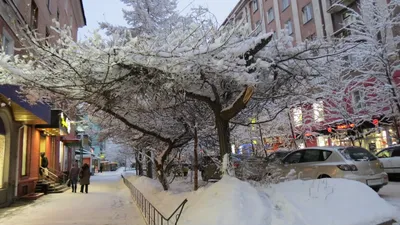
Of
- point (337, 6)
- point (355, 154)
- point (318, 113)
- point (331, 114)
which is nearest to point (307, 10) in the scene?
point (337, 6)

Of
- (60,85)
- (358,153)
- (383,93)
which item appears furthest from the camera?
(383,93)

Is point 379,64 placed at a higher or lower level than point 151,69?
higher

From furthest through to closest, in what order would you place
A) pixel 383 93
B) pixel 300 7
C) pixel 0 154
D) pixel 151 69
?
1. pixel 300 7
2. pixel 383 93
3. pixel 0 154
4. pixel 151 69

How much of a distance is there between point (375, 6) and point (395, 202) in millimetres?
12858

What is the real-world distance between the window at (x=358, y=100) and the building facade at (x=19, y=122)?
16.3m

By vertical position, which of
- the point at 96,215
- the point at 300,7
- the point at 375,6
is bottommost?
the point at 96,215

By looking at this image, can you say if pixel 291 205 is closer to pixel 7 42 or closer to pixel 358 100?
pixel 7 42

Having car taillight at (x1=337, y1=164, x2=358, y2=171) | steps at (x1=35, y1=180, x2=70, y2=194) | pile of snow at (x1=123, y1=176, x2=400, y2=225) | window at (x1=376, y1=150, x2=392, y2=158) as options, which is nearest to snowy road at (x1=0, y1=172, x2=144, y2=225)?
pile of snow at (x1=123, y1=176, x2=400, y2=225)

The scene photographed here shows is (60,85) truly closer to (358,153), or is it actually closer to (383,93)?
(358,153)

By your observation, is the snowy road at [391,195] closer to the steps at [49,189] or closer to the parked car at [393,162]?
the parked car at [393,162]

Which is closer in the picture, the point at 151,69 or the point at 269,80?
the point at 151,69

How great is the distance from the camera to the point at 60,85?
21.5 feet

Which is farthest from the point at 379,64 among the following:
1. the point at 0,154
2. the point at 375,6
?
the point at 0,154

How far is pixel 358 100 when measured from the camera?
778 inches
